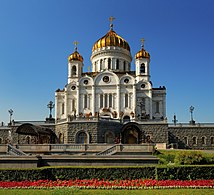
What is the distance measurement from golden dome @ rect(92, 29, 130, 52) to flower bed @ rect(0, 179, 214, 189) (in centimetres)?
4422

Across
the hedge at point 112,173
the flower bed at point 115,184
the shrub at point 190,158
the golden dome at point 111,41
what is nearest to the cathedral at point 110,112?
the golden dome at point 111,41

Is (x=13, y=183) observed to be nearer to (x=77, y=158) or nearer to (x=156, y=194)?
(x=77, y=158)

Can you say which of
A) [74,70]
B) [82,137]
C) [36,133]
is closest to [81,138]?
[82,137]

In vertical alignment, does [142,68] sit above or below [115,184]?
above

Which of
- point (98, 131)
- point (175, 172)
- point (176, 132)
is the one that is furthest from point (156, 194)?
point (176, 132)

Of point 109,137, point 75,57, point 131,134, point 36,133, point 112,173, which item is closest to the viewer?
point 112,173

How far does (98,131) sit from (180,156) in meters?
19.9

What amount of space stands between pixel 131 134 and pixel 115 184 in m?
24.9

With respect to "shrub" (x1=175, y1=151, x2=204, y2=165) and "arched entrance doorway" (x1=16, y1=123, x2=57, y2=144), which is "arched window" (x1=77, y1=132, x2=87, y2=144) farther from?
"shrub" (x1=175, y1=151, x2=204, y2=165)

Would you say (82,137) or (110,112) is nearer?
(82,137)

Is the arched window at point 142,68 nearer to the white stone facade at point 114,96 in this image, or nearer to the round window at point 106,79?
the white stone facade at point 114,96

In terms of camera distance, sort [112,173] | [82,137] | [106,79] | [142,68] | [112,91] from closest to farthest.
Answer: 1. [112,173]
2. [82,137]
3. [112,91]
4. [106,79]
5. [142,68]

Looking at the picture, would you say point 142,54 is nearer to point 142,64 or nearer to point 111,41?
A: point 142,64

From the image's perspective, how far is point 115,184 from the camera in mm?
15758
